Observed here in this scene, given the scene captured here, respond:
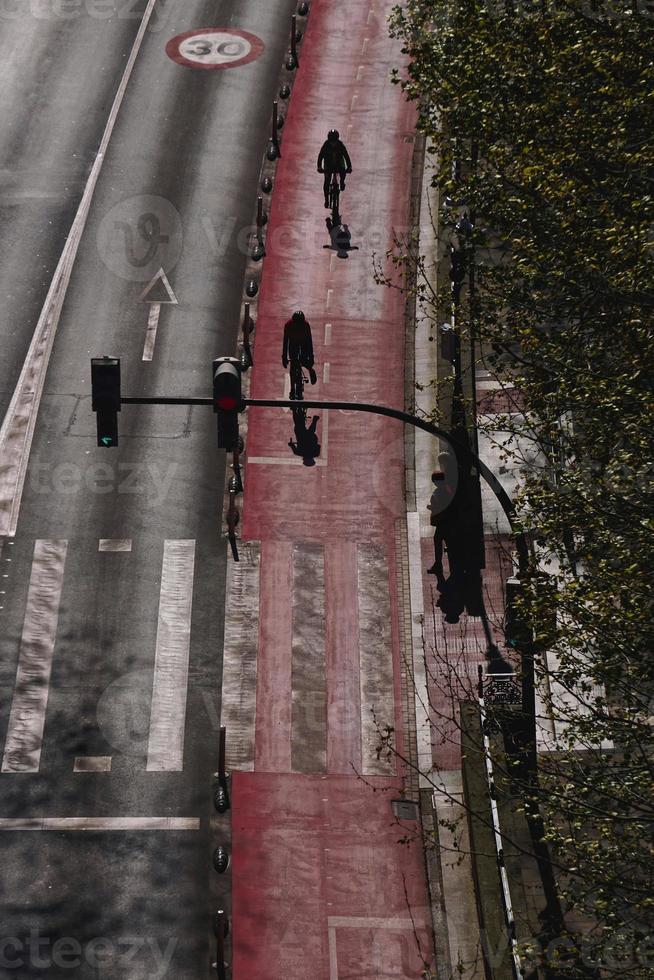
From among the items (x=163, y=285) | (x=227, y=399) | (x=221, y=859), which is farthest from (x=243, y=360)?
(x=227, y=399)

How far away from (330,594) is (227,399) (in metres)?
10.0

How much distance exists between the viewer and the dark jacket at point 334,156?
133ft

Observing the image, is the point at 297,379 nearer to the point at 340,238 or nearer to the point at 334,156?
the point at 340,238

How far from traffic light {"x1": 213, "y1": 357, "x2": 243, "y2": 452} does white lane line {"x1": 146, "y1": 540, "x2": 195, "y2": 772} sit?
7993 millimetres

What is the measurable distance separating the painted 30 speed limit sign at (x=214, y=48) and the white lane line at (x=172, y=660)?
61.9 feet

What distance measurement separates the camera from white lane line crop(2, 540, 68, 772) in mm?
29438

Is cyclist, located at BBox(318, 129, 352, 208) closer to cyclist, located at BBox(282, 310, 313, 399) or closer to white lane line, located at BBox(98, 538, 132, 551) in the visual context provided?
cyclist, located at BBox(282, 310, 313, 399)

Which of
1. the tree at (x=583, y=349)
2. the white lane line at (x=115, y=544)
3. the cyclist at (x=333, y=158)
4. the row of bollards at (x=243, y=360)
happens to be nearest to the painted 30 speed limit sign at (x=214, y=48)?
the row of bollards at (x=243, y=360)

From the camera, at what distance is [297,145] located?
44.2 m

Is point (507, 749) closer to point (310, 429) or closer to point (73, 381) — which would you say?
point (310, 429)

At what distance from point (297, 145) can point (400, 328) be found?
7.83 metres

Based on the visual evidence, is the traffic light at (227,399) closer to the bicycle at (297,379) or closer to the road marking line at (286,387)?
the bicycle at (297,379)

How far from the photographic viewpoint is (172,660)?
102 ft

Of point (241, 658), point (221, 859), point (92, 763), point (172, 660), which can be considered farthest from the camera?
point (241, 658)
